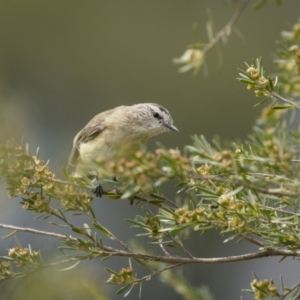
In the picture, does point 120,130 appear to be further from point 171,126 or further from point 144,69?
point 144,69

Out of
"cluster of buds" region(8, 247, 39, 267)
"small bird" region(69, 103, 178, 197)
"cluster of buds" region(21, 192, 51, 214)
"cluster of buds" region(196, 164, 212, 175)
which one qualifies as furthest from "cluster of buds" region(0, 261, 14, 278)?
"small bird" region(69, 103, 178, 197)

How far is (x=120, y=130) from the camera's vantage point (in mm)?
2924

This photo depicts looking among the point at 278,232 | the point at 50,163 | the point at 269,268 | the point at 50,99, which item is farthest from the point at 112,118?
the point at 50,99

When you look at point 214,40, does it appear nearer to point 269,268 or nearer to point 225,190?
point 225,190

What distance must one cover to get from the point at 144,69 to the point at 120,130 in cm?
401

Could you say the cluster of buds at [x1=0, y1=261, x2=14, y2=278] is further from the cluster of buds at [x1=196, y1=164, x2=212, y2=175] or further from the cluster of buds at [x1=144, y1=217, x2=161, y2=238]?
the cluster of buds at [x1=196, y1=164, x2=212, y2=175]

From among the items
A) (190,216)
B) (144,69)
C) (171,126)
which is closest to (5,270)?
(190,216)

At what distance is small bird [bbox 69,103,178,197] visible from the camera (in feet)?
9.18

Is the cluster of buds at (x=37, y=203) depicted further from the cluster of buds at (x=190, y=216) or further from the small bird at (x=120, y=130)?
the small bird at (x=120, y=130)

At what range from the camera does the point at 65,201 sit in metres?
1.30

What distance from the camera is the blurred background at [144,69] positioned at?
5.82 meters

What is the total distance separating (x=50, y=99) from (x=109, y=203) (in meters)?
1.64

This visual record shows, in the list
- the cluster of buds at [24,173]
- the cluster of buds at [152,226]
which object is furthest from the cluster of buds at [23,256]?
the cluster of buds at [152,226]

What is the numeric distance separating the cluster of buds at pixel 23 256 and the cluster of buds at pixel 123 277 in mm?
166
